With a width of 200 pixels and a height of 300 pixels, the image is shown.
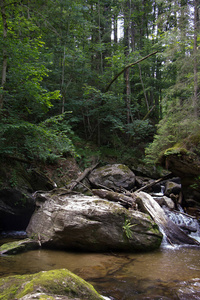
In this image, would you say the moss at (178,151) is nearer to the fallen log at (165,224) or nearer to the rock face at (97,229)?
the fallen log at (165,224)

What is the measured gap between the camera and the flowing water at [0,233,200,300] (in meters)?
3.65

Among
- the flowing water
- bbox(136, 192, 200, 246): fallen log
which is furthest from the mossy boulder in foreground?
bbox(136, 192, 200, 246): fallen log

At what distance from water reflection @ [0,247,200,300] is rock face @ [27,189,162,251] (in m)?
0.31

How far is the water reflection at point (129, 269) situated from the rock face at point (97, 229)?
0.31 m

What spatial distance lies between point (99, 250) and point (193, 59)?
842 centimetres

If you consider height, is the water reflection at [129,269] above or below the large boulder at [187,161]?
below

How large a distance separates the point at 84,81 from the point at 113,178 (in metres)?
7.50

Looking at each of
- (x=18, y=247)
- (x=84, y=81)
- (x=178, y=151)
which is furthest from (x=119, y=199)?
(x=84, y=81)

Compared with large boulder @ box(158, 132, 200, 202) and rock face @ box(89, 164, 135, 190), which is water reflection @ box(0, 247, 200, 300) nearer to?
large boulder @ box(158, 132, 200, 202)

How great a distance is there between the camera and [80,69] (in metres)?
14.0

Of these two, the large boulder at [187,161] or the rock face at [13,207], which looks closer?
the rock face at [13,207]

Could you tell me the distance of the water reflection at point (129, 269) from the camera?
3.65m

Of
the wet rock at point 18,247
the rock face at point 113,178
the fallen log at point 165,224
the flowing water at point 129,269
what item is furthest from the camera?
the rock face at point 113,178

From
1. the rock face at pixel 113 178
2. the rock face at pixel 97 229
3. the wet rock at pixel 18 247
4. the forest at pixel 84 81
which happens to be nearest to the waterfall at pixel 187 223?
the rock face at pixel 97 229
